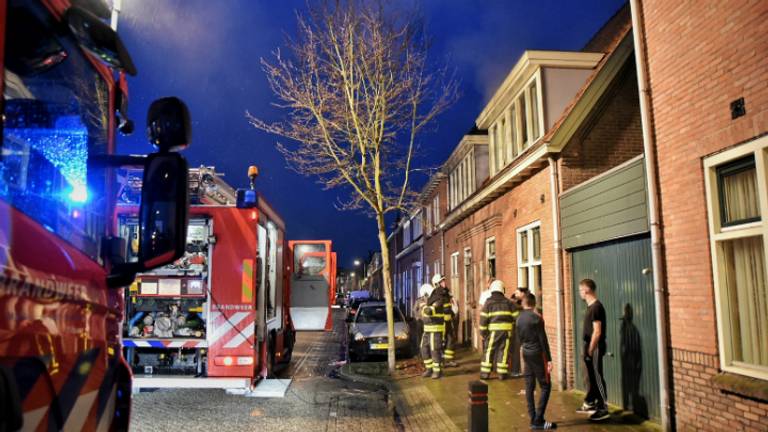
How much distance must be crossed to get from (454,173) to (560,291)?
11.4 metres

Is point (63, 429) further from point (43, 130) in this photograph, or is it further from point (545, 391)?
point (545, 391)

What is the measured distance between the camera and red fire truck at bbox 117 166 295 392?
843 centimetres

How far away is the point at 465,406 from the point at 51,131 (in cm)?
774

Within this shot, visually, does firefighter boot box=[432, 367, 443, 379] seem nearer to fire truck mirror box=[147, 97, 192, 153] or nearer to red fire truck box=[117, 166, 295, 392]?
red fire truck box=[117, 166, 295, 392]

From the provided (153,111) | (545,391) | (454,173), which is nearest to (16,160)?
(153,111)

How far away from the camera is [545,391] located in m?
7.14

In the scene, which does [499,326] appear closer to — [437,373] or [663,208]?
[437,373]

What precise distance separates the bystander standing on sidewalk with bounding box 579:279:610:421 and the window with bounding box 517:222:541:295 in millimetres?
3737

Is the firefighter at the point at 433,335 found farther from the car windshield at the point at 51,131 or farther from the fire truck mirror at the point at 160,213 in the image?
the fire truck mirror at the point at 160,213

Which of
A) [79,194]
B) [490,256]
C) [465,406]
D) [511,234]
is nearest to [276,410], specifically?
[465,406]

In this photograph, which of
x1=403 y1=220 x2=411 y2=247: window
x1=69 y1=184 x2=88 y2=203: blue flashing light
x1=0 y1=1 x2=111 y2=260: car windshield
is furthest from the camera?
x1=403 y1=220 x2=411 y2=247: window

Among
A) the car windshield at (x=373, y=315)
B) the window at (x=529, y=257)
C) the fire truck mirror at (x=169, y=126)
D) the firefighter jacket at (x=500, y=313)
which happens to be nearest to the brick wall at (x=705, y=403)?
the firefighter jacket at (x=500, y=313)

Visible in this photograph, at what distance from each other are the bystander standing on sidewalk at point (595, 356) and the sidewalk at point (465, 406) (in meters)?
0.19

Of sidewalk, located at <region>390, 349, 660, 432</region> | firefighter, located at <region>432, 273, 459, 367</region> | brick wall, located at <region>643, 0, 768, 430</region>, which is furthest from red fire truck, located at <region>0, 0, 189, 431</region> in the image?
firefighter, located at <region>432, 273, 459, 367</region>
